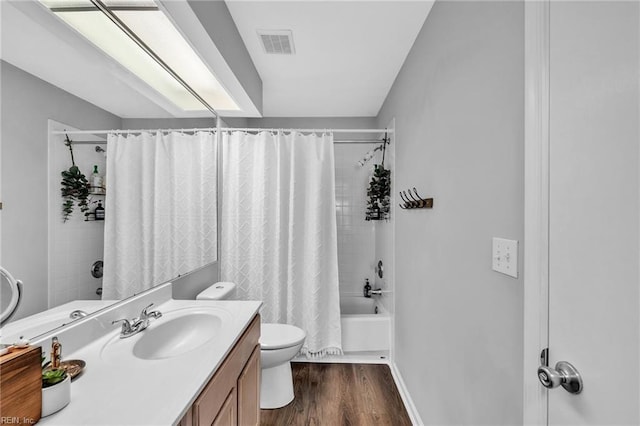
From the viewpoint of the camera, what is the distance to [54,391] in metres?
0.67

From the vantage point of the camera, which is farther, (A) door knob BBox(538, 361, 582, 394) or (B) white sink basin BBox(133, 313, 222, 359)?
(B) white sink basin BBox(133, 313, 222, 359)

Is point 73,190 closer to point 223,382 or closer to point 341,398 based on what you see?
point 223,382

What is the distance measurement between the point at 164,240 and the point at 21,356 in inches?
40.2

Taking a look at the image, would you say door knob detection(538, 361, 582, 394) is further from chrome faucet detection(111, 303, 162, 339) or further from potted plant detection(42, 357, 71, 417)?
chrome faucet detection(111, 303, 162, 339)

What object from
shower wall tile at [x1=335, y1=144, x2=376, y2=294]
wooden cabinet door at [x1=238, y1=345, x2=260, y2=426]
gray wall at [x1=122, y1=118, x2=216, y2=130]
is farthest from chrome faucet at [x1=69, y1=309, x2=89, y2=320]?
shower wall tile at [x1=335, y1=144, x2=376, y2=294]

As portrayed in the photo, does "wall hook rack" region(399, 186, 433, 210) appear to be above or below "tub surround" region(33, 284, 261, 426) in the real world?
above

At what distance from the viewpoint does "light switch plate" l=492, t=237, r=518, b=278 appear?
90 centimetres

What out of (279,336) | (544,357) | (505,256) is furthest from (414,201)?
(279,336)

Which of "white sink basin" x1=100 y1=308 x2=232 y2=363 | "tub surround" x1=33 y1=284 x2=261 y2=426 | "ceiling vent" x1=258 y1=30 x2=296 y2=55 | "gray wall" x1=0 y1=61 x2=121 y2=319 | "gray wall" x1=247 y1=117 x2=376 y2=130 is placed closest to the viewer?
"tub surround" x1=33 y1=284 x2=261 y2=426

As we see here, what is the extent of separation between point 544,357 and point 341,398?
1.66 metres

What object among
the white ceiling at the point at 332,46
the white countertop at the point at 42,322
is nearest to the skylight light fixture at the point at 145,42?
the white ceiling at the point at 332,46

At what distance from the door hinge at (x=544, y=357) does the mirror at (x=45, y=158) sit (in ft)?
4.69

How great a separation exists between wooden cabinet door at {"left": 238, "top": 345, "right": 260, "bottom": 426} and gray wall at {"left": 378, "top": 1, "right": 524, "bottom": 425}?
93 centimetres

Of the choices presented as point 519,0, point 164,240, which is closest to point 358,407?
point 164,240
